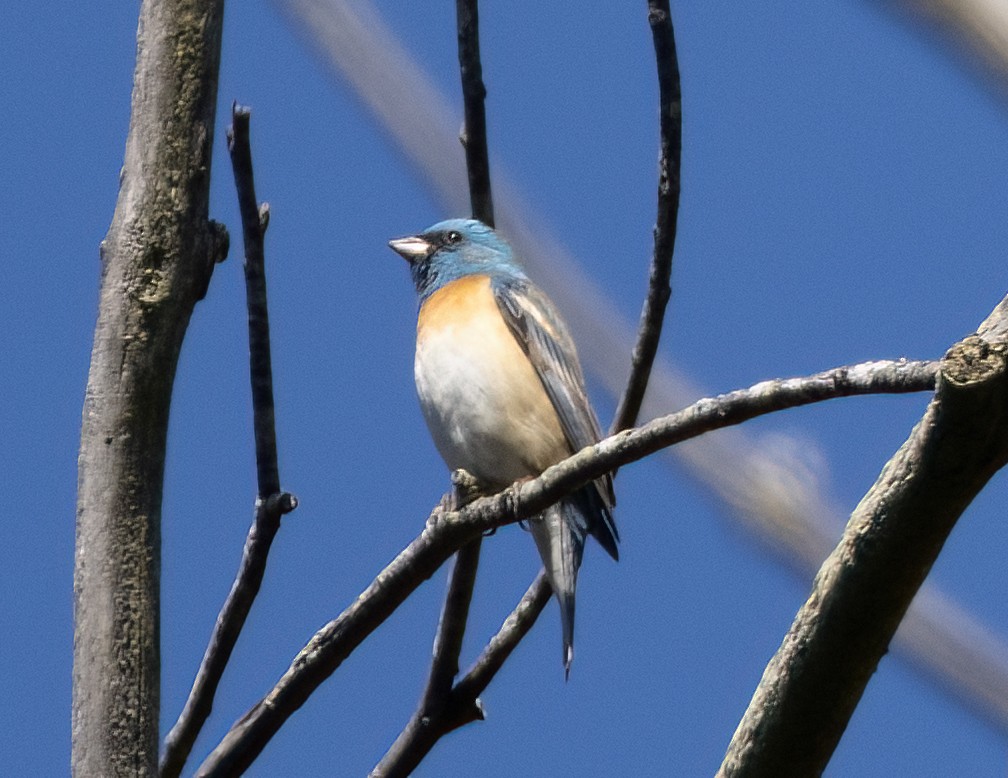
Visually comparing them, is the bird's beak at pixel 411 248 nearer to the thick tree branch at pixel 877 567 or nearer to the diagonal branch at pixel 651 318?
the diagonal branch at pixel 651 318

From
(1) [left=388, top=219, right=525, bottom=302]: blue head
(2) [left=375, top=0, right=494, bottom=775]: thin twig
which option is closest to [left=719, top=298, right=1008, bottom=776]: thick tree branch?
(2) [left=375, top=0, right=494, bottom=775]: thin twig

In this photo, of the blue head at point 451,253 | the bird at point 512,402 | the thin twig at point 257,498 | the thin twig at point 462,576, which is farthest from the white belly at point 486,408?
the thin twig at point 257,498

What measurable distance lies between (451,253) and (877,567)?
4.50m

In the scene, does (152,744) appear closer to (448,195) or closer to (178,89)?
(178,89)

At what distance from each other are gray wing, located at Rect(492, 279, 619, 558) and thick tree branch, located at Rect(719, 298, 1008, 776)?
2761 millimetres

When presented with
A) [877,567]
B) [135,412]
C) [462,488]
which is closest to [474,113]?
[462,488]

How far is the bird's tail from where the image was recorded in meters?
5.08

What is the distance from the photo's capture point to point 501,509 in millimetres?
3498

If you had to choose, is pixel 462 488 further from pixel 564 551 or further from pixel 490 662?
pixel 564 551

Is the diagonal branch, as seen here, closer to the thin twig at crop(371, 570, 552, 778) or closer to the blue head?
the thin twig at crop(371, 570, 552, 778)

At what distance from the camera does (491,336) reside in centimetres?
587

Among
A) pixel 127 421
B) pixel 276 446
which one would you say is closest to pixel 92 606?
pixel 127 421

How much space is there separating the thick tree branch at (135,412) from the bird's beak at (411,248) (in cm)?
347

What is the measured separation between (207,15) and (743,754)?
84.9 inches
